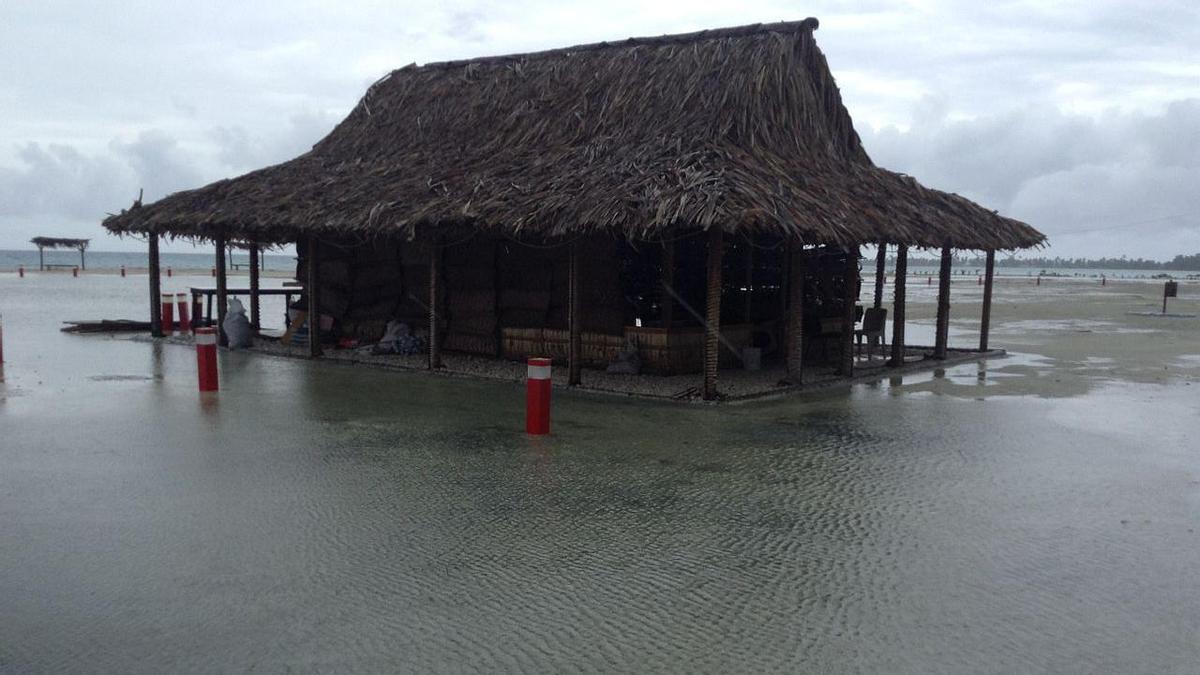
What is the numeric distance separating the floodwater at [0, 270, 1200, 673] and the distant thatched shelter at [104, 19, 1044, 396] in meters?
2.38

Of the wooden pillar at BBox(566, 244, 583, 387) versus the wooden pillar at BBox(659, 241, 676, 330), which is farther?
the wooden pillar at BBox(659, 241, 676, 330)

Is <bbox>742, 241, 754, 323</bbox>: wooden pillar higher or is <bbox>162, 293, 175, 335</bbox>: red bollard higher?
<bbox>742, 241, 754, 323</bbox>: wooden pillar

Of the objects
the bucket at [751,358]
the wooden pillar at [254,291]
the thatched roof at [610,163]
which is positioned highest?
the thatched roof at [610,163]

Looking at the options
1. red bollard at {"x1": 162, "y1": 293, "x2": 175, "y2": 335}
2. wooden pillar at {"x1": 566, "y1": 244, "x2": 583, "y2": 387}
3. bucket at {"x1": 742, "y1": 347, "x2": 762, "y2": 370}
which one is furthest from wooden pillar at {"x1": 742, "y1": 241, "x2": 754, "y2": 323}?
red bollard at {"x1": 162, "y1": 293, "x2": 175, "y2": 335}

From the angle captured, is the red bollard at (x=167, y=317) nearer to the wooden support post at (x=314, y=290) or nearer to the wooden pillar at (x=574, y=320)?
the wooden support post at (x=314, y=290)

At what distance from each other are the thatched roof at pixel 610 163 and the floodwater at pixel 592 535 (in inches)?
95.2

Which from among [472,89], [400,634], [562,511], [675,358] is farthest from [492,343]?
[400,634]

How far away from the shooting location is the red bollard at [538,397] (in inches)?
339

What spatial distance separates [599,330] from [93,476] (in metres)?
7.94

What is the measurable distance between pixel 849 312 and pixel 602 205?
14.6 feet

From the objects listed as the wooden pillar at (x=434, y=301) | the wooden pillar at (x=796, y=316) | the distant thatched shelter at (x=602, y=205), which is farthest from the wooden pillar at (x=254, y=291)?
the wooden pillar at (x=796, y=316)

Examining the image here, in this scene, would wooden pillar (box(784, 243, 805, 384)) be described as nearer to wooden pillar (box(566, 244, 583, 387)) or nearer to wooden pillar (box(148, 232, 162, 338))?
wooden pillar (box(566, 244, 583, 387))

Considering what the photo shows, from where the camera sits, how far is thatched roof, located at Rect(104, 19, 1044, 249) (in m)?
10.9

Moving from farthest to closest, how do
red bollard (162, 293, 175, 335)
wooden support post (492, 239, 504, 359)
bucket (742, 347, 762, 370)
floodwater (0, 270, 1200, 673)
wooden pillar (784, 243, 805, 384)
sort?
red bollard (162, 293, 175, 335), wooden support post (492, 239, 504, 359), bucket (742, 347, 762, 370), wooden pillar (784, 243, 805, 384), floodwater (0, 270, 1200, 673)
